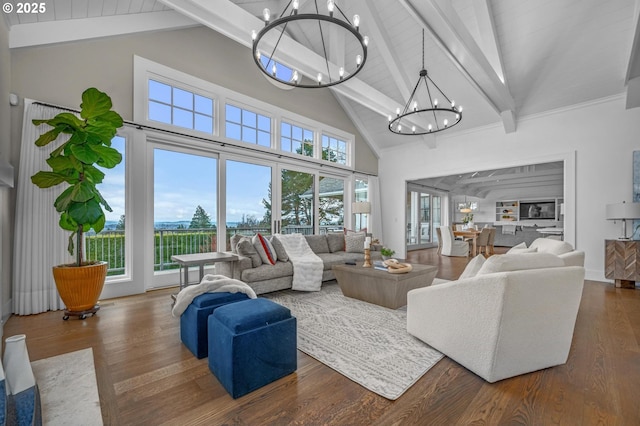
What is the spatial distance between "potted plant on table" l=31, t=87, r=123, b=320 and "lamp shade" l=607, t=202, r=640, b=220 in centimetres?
696

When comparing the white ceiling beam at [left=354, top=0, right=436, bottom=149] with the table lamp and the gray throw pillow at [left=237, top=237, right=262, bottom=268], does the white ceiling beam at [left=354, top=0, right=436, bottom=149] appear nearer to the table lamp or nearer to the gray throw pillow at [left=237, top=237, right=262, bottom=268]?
the table lamp

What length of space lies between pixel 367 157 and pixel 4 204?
7069 mm

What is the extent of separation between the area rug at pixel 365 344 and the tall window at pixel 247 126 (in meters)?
3.25

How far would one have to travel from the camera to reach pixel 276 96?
19.1 feet

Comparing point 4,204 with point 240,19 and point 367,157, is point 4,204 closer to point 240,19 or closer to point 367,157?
point 240,19

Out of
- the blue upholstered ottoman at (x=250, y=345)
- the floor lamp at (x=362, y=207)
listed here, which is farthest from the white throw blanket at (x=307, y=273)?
the floor lamp at (x=362, y=207)

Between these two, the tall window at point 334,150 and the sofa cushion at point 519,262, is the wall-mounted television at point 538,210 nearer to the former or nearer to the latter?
the tall window at point 334,150

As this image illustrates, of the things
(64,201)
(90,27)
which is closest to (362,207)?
(64,201)

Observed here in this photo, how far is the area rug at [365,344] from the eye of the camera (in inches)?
74.9

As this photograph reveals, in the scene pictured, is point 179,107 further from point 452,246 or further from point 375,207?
point 452,246

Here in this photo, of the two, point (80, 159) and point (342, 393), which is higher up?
point (80, 159)

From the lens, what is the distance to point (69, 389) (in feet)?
5.76

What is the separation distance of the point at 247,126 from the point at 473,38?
3.97m

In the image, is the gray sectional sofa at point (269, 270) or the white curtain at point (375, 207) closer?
the gray sectional sofa at point (269, 270)
